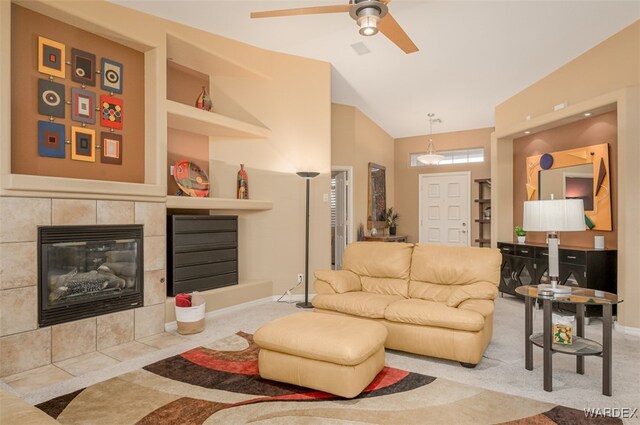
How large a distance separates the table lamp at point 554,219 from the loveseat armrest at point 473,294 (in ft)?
1.38

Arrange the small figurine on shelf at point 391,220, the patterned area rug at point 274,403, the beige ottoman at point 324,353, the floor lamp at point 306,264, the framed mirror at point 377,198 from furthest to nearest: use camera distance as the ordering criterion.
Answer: the small figurine on shelf at point 391,220 < the framed mirror at point 377,198 < the floor lamp at point 306,264 < the beige ottoman at point 324,353 < the patterned area rug at point 274,403

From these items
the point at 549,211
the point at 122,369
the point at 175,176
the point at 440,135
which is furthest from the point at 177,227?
the point at 440,135

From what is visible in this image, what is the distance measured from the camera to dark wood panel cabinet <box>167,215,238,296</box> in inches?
167

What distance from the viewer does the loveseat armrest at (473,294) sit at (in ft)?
10.7

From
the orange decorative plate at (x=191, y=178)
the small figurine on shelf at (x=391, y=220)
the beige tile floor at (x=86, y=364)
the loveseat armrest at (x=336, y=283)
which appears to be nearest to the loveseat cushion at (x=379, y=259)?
the loveseat armrest at (x=336, y=283)

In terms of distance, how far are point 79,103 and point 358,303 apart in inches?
124

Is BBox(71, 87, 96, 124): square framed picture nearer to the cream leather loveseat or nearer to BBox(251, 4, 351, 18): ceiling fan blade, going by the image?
BBox(251, 4, 351, 18): ceiling fan blade

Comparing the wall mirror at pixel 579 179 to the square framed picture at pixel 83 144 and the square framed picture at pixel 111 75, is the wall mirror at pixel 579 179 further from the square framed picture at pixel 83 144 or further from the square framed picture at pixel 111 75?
the square framed picture at pixel 83 144

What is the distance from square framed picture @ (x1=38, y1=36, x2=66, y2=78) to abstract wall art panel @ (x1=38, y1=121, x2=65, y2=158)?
0.46 meters

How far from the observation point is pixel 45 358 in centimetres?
310

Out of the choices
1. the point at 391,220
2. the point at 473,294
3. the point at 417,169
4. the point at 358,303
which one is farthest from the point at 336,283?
the point at 417,169

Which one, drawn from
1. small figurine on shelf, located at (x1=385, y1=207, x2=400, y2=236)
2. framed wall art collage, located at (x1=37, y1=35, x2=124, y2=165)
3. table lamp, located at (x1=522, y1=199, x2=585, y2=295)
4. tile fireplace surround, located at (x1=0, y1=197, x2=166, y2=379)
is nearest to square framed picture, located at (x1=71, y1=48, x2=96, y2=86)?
framed wall art collage, located at (x1=37, y1=35, x2=124, y2=165)

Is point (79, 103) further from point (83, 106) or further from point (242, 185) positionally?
point (242, 185)

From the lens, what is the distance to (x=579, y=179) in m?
4.95
